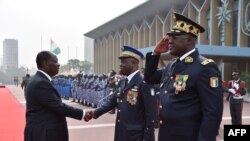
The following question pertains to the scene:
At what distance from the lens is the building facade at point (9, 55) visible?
8005 cm

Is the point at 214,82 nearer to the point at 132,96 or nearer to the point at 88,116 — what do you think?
the point at 132,96

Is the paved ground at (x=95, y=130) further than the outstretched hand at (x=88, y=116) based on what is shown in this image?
Yes

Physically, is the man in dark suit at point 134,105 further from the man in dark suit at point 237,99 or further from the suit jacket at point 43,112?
the man in dark suit at point 237,99

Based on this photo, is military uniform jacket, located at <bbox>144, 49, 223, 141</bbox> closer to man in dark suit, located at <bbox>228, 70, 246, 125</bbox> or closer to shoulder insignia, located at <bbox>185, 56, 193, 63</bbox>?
shoulder insignia, located at <bbox>185, 56, 193, 63</bbox>

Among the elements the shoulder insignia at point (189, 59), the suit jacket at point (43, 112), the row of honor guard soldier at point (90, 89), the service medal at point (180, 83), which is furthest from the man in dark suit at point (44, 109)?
the row of honor guard soldier at point (90, 89)

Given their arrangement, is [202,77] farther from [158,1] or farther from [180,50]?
[158,1]

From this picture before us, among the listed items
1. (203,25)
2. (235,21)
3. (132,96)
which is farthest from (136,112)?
(203,25)

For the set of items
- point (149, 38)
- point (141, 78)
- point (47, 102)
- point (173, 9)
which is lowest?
point (47, 102)

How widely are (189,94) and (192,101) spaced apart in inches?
2.2

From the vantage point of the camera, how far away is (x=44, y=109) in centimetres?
321

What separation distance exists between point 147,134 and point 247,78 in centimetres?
1401

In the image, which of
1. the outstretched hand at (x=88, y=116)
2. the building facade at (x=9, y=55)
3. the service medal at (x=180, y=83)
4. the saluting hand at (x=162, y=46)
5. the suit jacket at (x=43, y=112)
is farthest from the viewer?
the building facade at (x=9, y=55)

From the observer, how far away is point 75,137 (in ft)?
22.7

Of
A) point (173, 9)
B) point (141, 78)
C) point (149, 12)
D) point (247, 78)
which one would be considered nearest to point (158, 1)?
point (173, 9)
